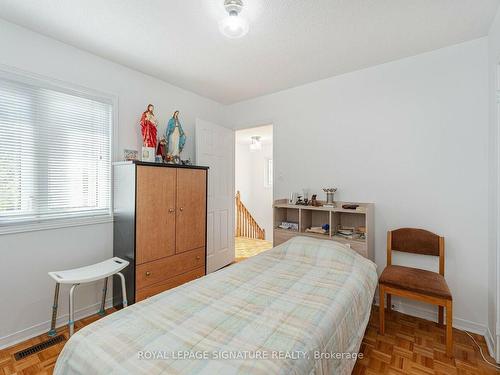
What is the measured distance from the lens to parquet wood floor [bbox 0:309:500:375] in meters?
1.75

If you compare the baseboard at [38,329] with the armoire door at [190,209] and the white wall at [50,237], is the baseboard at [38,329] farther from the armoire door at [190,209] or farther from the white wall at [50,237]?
the armoire door at [190,209]

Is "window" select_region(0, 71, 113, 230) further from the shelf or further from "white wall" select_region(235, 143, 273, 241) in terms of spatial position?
"white wall" select_region(235, 143, 273, 241)

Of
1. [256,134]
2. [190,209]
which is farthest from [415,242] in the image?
[256,134]

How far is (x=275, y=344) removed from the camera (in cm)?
114

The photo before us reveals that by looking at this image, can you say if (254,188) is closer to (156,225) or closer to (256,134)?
(256,134)

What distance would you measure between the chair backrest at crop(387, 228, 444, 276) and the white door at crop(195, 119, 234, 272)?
2311 millimetres

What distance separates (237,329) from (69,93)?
2580 millimetres

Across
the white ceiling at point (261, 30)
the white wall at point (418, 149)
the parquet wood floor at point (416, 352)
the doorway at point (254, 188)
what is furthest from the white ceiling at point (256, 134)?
the parquet wood floor at point (416, 352)

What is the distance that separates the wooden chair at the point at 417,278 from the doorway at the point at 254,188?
3851 millimetres

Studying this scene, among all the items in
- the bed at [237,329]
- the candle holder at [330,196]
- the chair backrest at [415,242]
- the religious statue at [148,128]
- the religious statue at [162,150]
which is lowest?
the bed at [237,329]

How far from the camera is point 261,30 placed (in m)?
2.05

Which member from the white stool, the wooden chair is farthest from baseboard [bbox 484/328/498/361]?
the white stool

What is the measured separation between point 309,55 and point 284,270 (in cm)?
213

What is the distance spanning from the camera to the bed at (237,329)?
3.41ft
